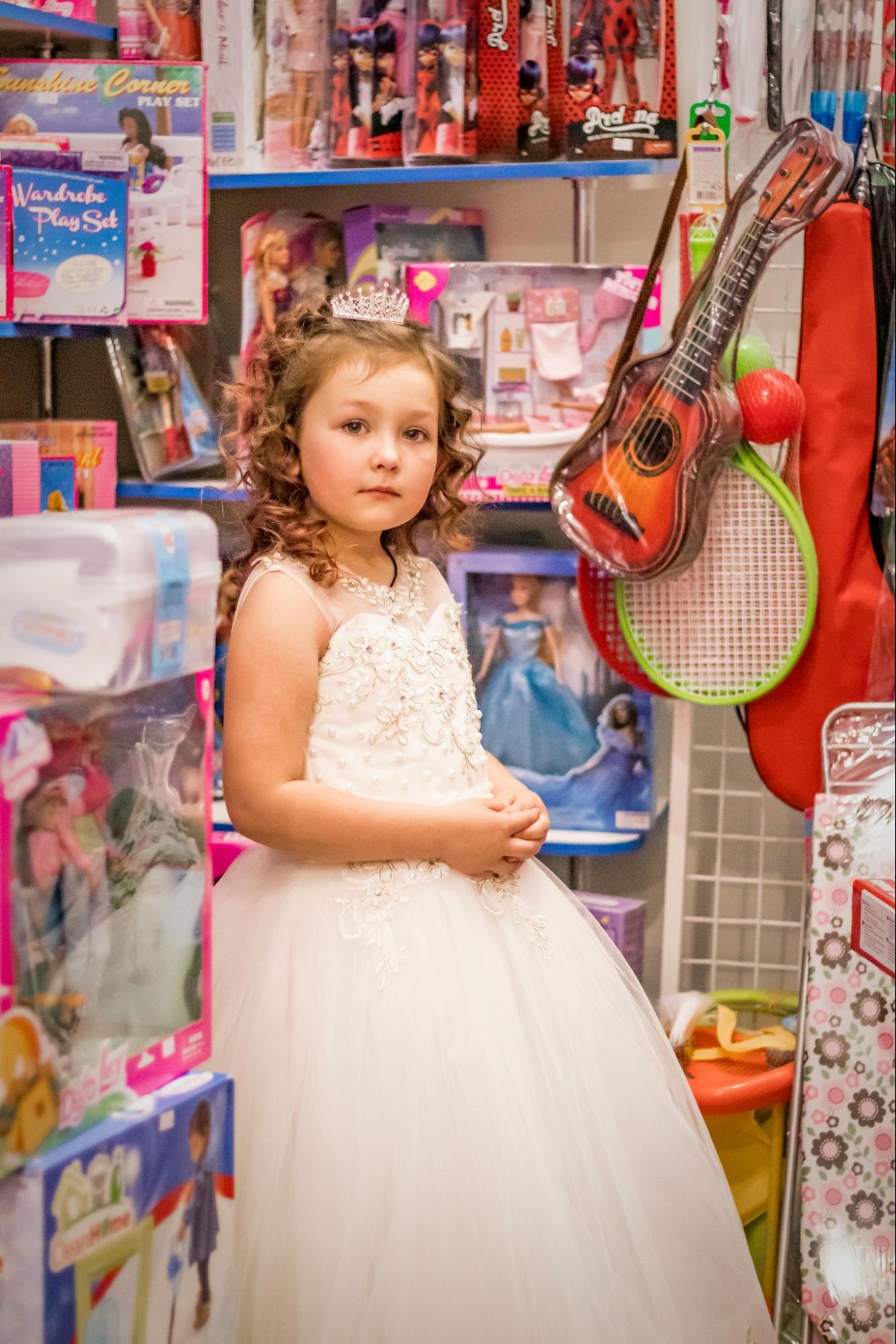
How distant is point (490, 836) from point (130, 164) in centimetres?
131

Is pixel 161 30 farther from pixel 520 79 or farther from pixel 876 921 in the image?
pixel 876 921

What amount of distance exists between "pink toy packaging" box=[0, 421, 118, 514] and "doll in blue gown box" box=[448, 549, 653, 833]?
21.9 inches

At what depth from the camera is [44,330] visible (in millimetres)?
2176

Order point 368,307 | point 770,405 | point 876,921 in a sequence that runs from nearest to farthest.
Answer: point 876,921, point 368,307, point 770,405

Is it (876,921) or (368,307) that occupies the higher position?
(368,307)

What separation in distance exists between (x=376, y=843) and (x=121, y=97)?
4.46 ft

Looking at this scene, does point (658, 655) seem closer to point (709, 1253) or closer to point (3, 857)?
point (709, 1253)

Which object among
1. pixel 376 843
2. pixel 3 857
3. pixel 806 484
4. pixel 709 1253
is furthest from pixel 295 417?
pixel 709 1253

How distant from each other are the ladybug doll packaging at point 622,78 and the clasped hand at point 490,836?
1067mm

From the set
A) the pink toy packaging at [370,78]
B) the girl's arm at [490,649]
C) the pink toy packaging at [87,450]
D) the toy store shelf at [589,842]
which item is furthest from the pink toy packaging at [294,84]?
the toy store shelf at [589,842]

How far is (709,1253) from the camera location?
4.67ft

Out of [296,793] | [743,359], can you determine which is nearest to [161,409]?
[743,359]

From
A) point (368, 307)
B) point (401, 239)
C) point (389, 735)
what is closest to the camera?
point (389, 735)

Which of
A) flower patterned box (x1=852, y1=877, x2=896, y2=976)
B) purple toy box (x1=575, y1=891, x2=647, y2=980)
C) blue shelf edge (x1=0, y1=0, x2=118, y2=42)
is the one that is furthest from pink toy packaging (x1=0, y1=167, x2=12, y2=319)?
flower patterned box (x1=852, y1=877, x2=896, y2=976)
